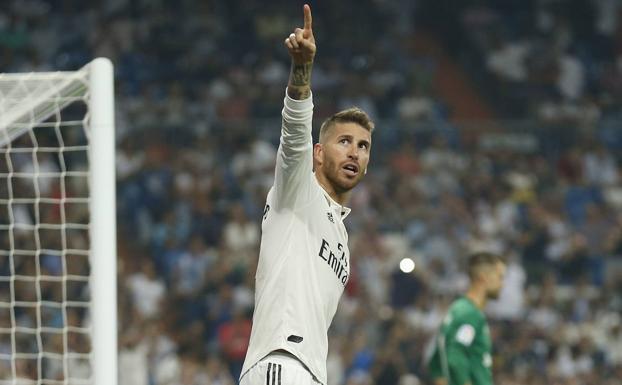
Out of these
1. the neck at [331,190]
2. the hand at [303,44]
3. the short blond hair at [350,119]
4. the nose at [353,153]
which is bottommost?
the neck at [331,190]

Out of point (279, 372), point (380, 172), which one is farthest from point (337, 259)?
point (380, 172)

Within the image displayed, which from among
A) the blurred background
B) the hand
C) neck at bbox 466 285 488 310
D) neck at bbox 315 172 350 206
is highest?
the blurred background

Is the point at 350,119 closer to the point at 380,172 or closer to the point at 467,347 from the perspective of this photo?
the point at 467,347

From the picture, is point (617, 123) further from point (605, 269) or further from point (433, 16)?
point (433, 16)

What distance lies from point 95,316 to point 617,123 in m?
11.8

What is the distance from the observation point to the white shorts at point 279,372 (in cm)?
481

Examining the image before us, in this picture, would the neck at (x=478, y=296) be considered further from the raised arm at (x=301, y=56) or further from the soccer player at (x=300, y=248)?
the raised arm at (x=301, y=56)

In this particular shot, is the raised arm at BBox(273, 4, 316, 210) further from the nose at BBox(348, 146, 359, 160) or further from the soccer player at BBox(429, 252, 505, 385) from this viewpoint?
the soccer player at BBox(429, 252, 505, 385)

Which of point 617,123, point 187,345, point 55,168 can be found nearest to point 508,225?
point 617,123

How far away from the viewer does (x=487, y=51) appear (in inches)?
759

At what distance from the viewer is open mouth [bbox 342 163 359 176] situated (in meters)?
5.15

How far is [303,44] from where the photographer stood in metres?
4.61

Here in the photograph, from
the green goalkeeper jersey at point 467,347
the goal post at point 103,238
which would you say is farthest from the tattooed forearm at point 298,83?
the green goalkeeper jersey at point 467,347

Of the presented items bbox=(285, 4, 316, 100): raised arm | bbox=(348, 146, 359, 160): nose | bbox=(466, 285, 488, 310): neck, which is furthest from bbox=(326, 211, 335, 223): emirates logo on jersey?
bbox=(466, 285, 488, 310): neck
